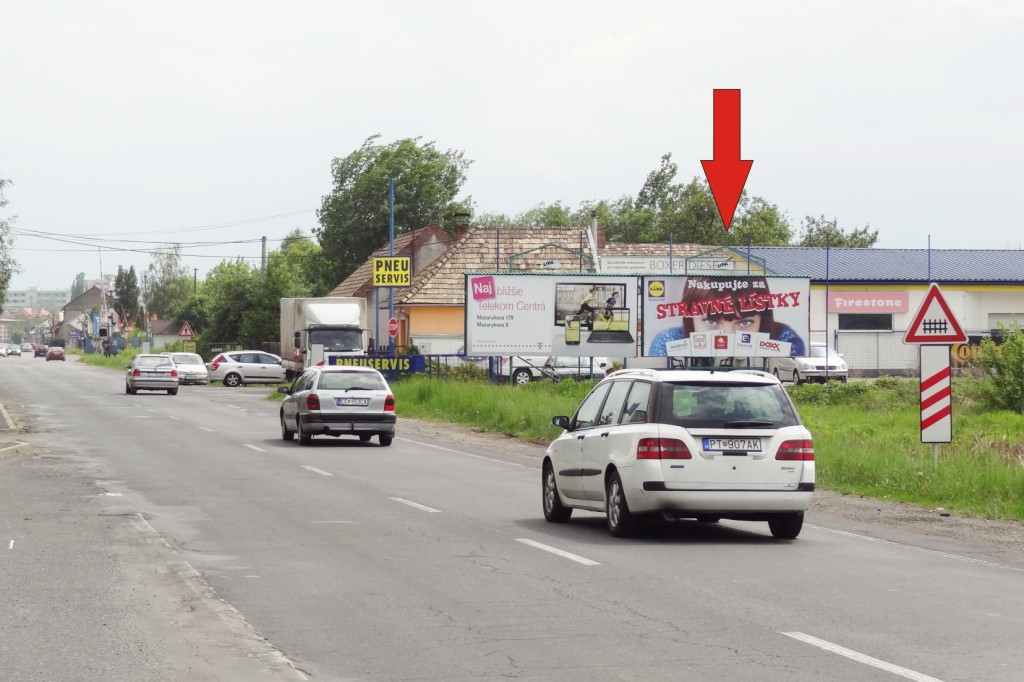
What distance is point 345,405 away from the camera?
2702cm

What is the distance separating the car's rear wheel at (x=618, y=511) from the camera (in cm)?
1310

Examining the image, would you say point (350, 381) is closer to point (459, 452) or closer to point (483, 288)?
point (459, 452)

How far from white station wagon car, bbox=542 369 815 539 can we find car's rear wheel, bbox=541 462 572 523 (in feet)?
4.19

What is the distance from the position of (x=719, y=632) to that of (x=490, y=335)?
31999 mm

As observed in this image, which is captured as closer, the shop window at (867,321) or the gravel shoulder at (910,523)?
the gravel shoulder at (910,523)

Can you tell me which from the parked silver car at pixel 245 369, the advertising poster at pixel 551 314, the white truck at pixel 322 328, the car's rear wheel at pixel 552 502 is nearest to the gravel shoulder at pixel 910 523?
the car's rear wheel at pixel 552 502

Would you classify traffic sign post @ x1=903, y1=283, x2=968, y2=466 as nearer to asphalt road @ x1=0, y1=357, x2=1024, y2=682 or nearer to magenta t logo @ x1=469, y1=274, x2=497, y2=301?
asphalt road @ x1=0, y1=357, x2=1024, y2=682

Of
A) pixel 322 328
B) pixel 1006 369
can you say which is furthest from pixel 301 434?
pixel 322 328

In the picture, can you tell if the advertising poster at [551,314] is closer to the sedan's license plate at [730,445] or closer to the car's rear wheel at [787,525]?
the car's rear wheel at [787,525]

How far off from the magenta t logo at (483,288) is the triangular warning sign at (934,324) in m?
22.8

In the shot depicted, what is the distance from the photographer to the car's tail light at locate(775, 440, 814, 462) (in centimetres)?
1297

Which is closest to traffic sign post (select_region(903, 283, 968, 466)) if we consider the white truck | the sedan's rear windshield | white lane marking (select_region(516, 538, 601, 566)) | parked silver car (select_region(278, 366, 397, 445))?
the sedan's rear windshield

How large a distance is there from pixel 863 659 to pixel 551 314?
3247 cm

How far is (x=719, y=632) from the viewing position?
8.48 metres
